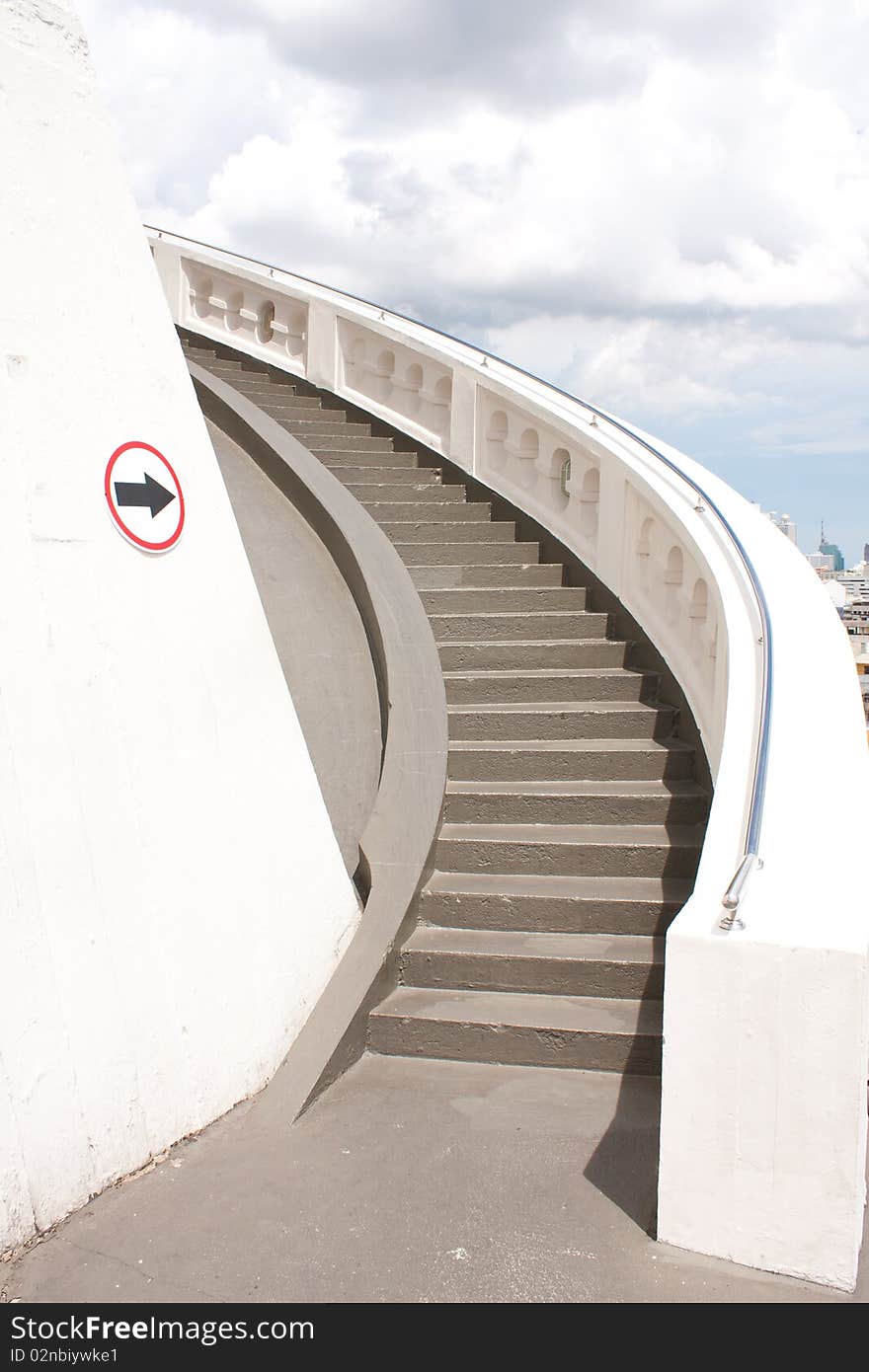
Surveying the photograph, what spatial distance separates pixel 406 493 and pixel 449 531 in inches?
20.6

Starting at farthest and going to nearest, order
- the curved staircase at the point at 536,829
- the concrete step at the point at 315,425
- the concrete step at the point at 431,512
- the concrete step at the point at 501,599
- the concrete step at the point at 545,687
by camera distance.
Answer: the concrete step at the point at 315,425, the concrete step at the point at 431,512, the concrete step at the point at 501,599, the concrete step at the point at 545,687, the curved staircase at the point at 536,829

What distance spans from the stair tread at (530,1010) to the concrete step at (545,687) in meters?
1.79

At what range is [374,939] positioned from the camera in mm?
4262

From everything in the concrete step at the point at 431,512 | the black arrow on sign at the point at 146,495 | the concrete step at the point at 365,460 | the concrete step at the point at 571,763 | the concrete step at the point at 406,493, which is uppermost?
the concrete step at the point at 365,460

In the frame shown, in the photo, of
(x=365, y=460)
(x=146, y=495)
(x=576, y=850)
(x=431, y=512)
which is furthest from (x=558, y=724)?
(x=365, y=460)

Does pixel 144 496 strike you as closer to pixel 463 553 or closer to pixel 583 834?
pixel 583 834

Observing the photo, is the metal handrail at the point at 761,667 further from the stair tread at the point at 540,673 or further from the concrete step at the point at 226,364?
the concrete step at the point at 226,364

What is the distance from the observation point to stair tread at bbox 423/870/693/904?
4484mm

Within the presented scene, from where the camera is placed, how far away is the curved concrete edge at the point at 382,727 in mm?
3955

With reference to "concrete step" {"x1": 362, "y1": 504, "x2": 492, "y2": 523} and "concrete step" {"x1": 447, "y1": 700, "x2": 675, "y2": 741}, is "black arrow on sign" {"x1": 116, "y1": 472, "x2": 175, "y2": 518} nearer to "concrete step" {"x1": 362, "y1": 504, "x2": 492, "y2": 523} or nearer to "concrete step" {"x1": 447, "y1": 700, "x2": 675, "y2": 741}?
"concrete step" {"x1": 447, "y1": 700, "x2": 675, "y2": 741}

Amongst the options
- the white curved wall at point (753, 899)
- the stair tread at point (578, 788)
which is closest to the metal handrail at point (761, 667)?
the white curved wall at point (753, 899)

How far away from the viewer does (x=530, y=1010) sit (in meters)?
4.14
